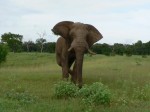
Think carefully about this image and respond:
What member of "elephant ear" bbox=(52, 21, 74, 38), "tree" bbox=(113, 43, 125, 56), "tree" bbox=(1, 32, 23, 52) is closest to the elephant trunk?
"elephant ear" bbox=(52, 21, 74, 38)

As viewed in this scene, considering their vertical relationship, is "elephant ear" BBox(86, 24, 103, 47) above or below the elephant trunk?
above

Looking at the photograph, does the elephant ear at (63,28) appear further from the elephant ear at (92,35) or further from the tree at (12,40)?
the tree at (12,40)

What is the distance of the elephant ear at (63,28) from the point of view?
17.2m

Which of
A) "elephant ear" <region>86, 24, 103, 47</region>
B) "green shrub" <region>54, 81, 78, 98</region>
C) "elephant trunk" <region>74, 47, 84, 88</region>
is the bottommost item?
"green shrub" <region>54, 81, 78, 98</region>

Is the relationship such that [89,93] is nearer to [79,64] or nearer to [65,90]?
[65,90]

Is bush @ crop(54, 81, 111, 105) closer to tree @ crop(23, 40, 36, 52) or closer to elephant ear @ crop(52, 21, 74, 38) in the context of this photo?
elephant ear @ crop(52, 21, 74, 38)

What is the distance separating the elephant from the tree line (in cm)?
4169

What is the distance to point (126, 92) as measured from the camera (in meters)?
14.8

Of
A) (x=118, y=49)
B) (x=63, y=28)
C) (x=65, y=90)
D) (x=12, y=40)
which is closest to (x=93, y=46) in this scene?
(x=118, y=49)

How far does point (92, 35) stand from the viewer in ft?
55.8

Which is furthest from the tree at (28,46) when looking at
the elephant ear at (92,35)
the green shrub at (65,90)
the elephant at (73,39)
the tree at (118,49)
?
the green shrub at (65,90)

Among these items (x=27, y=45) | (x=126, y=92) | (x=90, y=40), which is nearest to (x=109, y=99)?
(x=126, y=92)

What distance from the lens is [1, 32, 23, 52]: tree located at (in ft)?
240

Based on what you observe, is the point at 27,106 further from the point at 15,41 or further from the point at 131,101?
the point at 15,41
